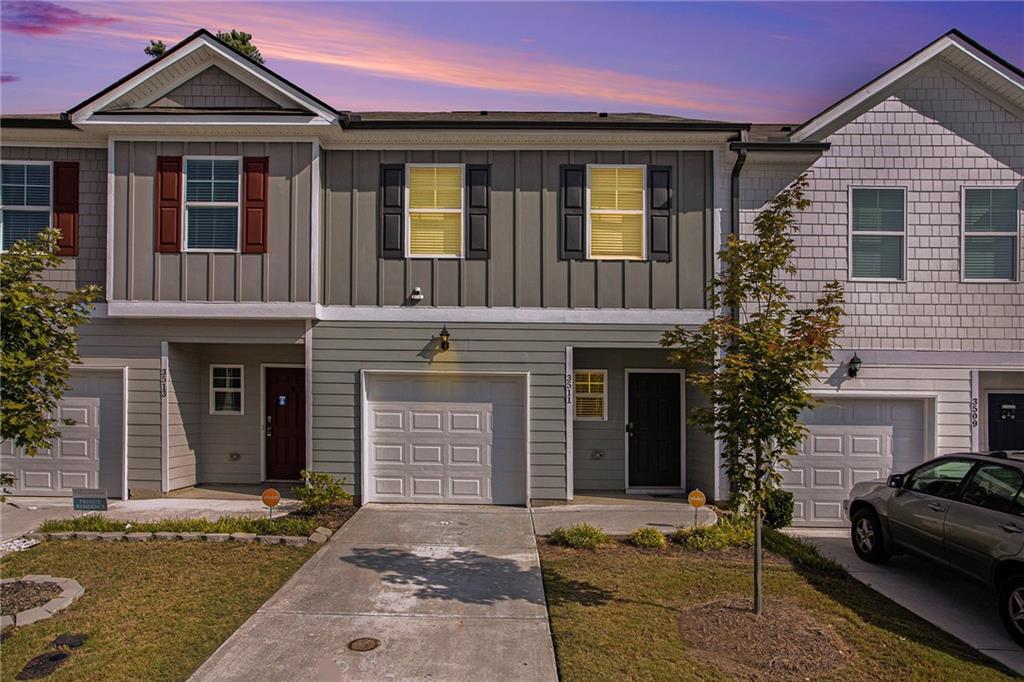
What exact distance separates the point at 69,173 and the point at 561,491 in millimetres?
9419

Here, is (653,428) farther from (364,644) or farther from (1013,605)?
(364,644)

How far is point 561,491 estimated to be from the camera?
33.2 feet

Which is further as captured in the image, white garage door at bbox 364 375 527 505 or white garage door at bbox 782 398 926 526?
white garage door at bbox 782 398 926 526

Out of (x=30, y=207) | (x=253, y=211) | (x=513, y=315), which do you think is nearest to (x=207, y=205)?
(x=253, y=211)

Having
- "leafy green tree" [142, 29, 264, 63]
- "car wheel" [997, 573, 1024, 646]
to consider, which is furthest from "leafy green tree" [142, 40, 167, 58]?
"car wheel" [997, 573, 1024, 646]

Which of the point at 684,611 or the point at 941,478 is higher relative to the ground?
the point at 941,478

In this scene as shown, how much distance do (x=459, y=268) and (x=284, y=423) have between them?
444 cm

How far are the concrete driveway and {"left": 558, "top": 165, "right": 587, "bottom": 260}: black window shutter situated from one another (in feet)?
14.2

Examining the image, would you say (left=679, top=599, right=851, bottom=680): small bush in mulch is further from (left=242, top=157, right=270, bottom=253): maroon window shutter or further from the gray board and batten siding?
(left=242, top=157, right=270, bottom=253): maroon window shutter

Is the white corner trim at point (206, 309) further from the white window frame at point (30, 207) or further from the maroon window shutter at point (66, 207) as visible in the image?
the white window frame at point (30, 207)

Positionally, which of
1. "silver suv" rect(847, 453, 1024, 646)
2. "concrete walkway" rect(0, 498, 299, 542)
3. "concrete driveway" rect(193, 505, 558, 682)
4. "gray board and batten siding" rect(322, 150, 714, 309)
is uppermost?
"gray board and batten siding" rect(322, 150, 714, 309)

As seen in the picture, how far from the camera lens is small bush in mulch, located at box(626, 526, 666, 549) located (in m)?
8.20

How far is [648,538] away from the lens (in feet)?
27.1

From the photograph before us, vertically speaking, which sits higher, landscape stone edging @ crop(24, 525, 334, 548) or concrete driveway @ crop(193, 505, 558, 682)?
landscape stone edging @ crop(24, 525, 334, 548)
